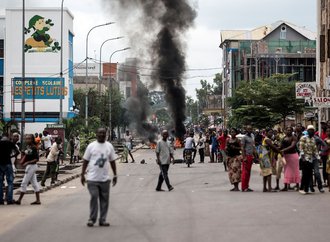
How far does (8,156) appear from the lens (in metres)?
14.6

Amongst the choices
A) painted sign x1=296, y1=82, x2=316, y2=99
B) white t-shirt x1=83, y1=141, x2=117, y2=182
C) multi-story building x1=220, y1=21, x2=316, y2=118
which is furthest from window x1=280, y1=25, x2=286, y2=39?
white t-shirt x1=83, y1=141, x2=117, y2=182

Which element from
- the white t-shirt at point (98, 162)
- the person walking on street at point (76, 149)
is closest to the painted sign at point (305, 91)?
the person walking on street at point (76, 149)

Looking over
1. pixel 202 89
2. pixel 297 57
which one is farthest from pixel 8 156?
pixel 202 89

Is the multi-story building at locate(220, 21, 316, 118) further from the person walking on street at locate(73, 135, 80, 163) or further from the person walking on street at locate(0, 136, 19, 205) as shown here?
the person walking on street at locate(0, 136, 19, 205)

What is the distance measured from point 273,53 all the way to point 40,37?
28618mm

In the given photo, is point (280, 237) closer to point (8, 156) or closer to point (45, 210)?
point (45, 210)

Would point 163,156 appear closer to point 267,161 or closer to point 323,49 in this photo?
point 267,161

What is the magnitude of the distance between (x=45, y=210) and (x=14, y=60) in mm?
63829

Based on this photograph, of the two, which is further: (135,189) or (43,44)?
(43,44)

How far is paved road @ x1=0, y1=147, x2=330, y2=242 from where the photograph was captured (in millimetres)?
9680

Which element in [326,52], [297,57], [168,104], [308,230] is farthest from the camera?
[297,57]

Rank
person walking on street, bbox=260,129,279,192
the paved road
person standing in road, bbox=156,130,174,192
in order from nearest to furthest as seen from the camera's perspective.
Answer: the paved road < person walking on street, bbox=260,129,279,192 < person standing in road, bbox=156,130,174,192

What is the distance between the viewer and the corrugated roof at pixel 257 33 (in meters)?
94.6

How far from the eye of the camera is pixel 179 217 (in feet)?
38.5
